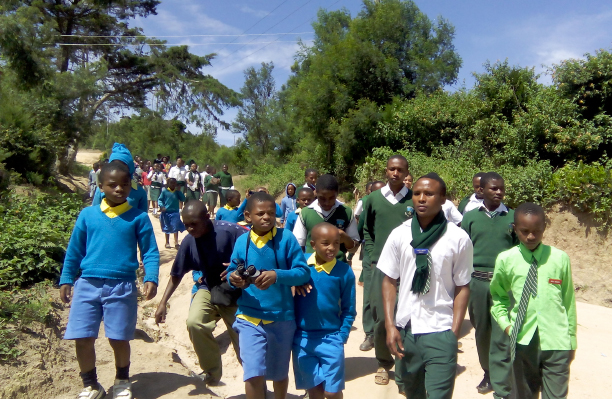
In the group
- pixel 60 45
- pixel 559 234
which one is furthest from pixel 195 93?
pixel 559 234

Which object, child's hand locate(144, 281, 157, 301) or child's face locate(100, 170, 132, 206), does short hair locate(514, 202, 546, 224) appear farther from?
child's face locate(100, 170, 132, 206)

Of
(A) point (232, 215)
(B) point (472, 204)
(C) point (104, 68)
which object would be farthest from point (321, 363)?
(C) point (104, 68)

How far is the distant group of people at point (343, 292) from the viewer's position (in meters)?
2.97

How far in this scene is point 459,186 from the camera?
12555mm

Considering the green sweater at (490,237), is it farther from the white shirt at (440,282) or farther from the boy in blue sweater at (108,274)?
the boy in blue sweater at (108,274)

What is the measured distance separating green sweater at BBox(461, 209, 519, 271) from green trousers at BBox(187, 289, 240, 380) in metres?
2.36

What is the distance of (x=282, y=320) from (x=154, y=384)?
174 centimetres

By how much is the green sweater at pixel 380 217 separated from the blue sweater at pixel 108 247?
2.11 meters

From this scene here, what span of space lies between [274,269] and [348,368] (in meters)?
2.32

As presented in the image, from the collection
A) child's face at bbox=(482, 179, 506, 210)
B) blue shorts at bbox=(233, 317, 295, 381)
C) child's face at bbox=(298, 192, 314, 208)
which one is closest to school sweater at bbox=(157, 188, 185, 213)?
child's face at bbox=(298, 192, 314, 208)

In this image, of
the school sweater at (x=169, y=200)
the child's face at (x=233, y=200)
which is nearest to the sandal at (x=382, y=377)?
the child's face at (x=233, y=200)

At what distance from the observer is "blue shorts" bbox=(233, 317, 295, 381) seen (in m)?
3.41

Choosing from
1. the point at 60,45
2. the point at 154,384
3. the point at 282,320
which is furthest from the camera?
the point at 60,45

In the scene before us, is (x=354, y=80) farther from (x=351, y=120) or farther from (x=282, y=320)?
(x=282, y=320)
